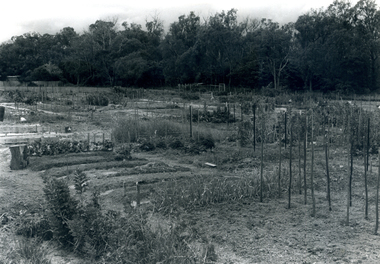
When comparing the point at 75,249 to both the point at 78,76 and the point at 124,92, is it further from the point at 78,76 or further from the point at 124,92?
the point at 78,76

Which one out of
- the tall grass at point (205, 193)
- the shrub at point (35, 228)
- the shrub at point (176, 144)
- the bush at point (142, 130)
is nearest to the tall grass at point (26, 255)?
the shrub at point (35, 228)

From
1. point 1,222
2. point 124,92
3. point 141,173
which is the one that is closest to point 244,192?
point 141,173

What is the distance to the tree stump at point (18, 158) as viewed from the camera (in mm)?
8798

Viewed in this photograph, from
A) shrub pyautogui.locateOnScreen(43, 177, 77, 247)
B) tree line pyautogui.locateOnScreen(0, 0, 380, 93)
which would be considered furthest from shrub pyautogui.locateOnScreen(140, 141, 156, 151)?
tree line pyautogui.locateOnScreen(0, 0, 380, 93)

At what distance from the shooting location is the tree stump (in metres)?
8.80

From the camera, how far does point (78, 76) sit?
42188 mm

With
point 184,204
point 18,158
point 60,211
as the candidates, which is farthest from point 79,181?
point 18,158

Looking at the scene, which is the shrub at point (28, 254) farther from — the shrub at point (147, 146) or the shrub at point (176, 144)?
the shrub at point (176, 144)

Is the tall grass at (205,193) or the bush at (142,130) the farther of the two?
the bush at (142,130)

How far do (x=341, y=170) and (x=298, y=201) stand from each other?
2383 millimetres

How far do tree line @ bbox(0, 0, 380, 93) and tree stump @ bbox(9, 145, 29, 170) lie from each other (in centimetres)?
2520

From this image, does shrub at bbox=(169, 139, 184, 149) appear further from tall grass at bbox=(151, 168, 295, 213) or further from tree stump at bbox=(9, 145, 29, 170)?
tall grass at bbox=(151, 168, 295, 213)

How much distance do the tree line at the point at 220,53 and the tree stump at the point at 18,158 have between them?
2520 cm

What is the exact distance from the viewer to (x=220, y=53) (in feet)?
131
